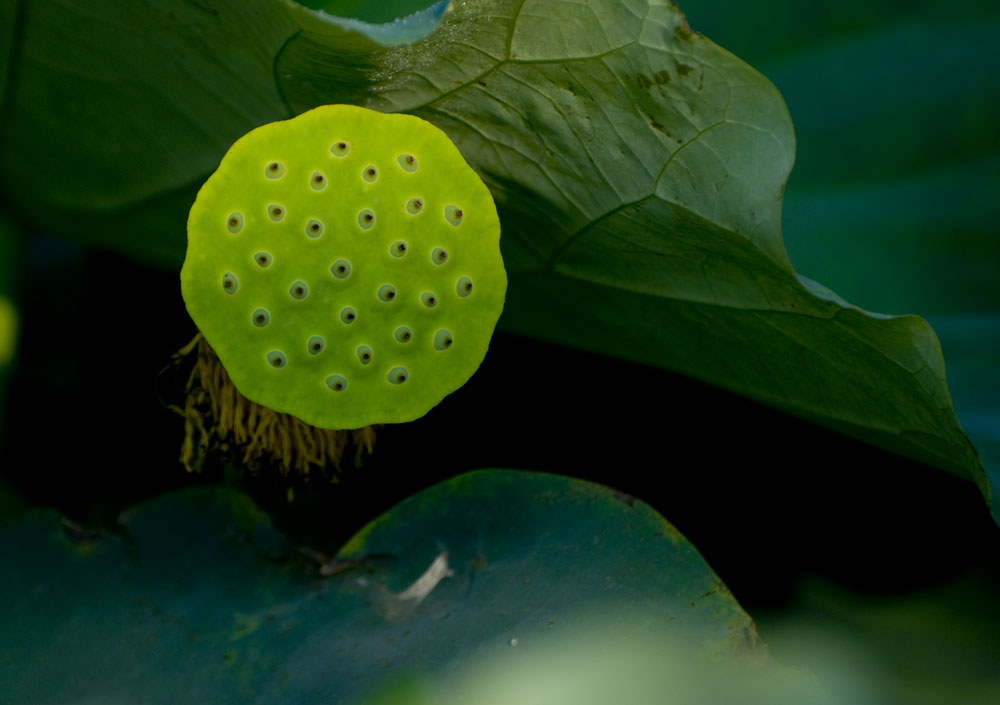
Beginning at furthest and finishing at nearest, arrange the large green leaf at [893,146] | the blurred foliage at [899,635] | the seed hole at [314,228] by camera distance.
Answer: the large green leaf at [893,146] < the blurred foliage at [899,635] < the seed hole at [314,228]

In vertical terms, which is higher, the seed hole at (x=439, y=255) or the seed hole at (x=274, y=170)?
the seed hole at (x=274, y=170)

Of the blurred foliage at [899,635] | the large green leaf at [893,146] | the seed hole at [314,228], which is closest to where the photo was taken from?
the seed hole at [314,228]

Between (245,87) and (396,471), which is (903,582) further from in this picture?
(245,87)

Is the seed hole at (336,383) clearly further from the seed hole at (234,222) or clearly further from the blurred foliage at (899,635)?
the blurred foliage at (899,635)

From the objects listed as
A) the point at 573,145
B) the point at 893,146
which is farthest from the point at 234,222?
the point at 893,146

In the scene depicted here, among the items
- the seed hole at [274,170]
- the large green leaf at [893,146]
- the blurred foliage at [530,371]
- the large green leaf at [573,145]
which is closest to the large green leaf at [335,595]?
the blurred foliage at [530,371]

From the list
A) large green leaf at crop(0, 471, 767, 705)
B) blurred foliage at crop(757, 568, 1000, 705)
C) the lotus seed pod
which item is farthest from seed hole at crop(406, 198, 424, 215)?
blurred foliage at crop(757, 568, 1000, 705)

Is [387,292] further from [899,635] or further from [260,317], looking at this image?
[899,635]
